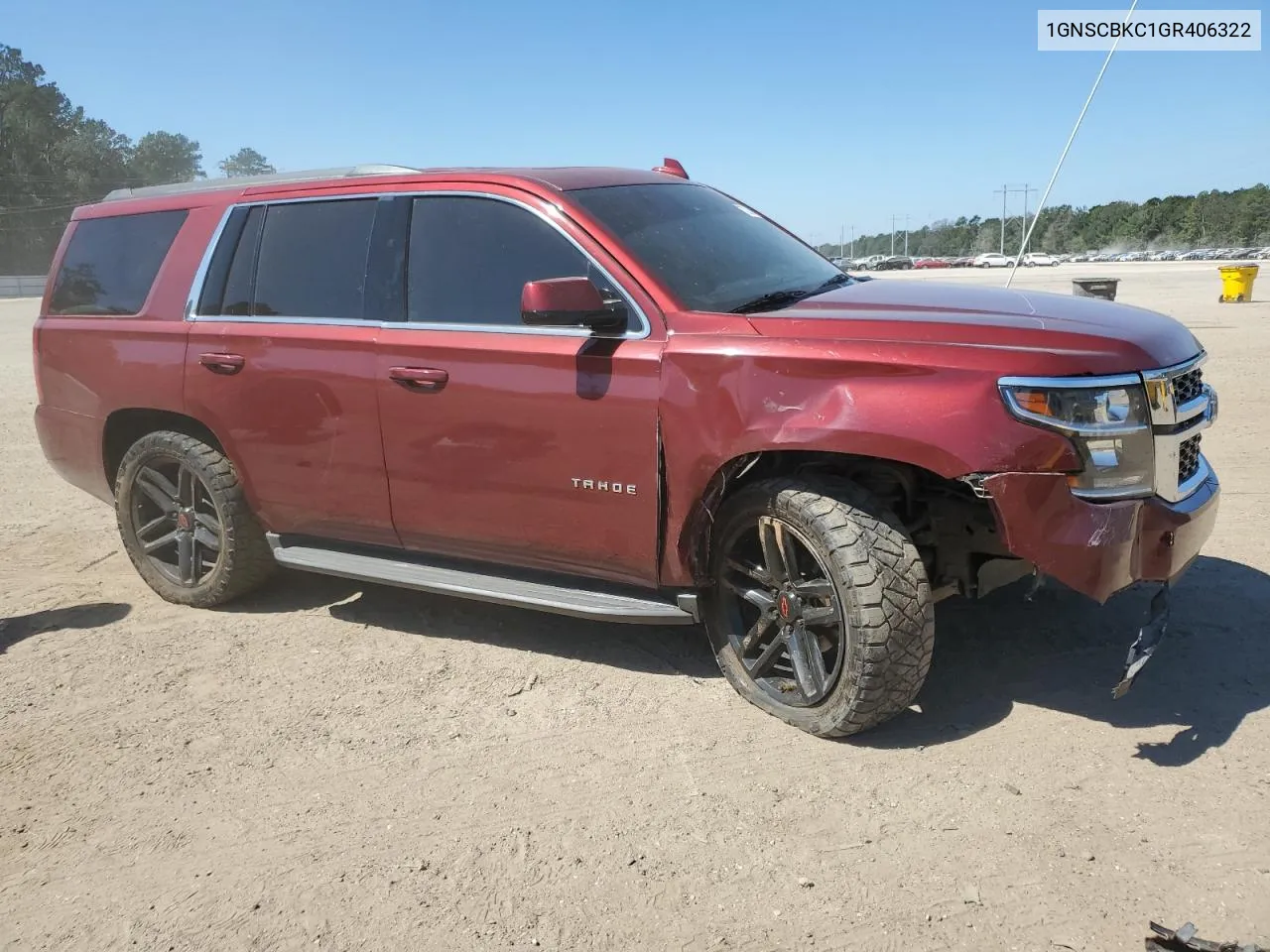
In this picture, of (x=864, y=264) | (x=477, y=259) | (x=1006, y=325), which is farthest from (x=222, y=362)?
(x=864, y=264)

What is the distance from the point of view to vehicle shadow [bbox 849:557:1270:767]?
3508mm

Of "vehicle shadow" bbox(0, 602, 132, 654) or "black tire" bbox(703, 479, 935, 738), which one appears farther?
"vehicle shadow" bbox(0, 602, 132, 654)

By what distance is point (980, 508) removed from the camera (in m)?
3.41

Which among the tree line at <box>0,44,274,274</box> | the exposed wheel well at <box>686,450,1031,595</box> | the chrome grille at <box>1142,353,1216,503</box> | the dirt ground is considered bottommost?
the dirt ground

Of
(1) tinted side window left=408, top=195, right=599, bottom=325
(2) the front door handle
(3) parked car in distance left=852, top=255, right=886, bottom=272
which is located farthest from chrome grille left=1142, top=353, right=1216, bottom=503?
(3) parked car in distance left=852, top=255, right=886, bottom=272

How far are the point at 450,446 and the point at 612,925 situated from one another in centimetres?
201

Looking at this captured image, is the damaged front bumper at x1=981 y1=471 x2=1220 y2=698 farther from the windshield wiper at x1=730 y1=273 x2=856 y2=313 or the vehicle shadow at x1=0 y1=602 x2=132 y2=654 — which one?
the vehicle shadow at x1=0 y1=602 x2=132 y2=654

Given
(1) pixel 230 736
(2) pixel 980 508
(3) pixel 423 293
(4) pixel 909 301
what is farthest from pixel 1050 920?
(3) pixel 423 293

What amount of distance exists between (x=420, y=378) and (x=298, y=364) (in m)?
0.69

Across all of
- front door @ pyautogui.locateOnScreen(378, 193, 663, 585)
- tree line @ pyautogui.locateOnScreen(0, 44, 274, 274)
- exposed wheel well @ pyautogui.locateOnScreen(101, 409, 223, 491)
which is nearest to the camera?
front door @ pyautogui.locateOnScreen(378, 193, 663, 585)

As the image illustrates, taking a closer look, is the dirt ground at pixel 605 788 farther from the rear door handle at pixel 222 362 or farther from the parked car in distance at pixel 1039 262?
the parked car in distance at pixel 1039 262

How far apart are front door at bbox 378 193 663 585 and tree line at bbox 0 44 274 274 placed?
3751 inches

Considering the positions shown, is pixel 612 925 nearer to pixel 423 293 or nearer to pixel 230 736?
pixel 230 736

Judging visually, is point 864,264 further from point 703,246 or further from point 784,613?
point 784,613
